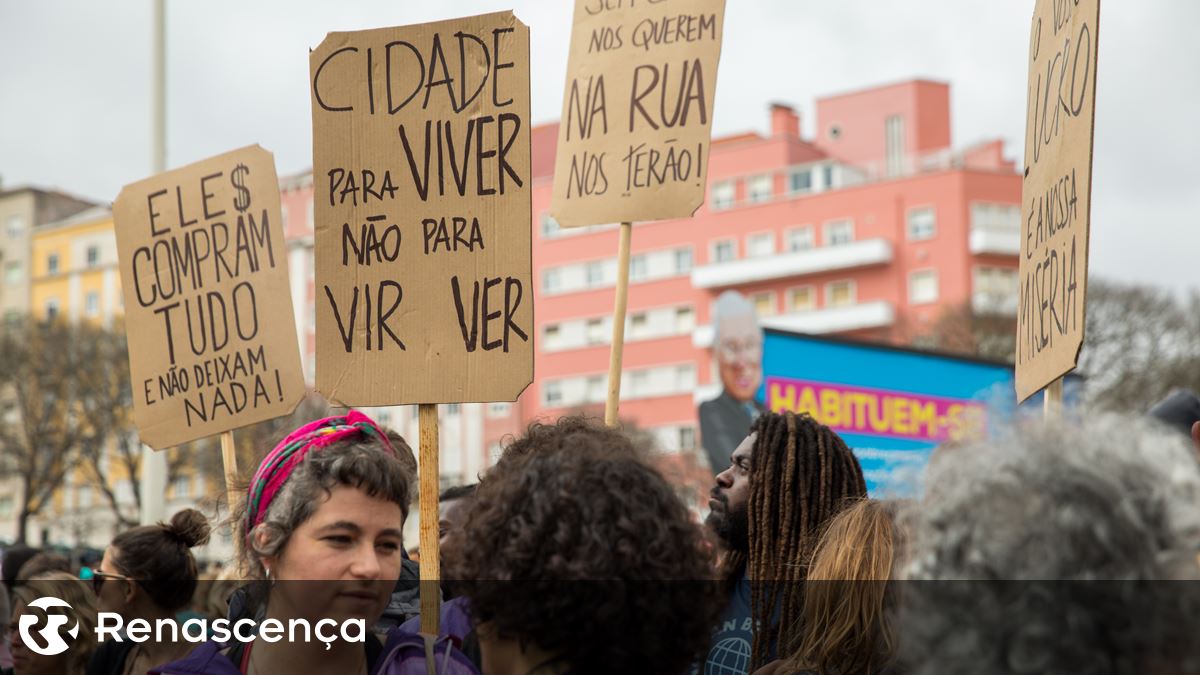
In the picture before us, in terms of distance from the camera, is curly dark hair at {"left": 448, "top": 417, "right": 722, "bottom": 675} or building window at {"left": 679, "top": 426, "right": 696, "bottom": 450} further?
building window at {"left": 679, "top": 426, "right": 696, "bottom": 450}

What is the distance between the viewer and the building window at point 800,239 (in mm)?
62156

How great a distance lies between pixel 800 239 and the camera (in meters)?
62.4

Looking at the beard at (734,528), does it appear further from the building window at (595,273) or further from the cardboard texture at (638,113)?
the building window at (595,273)

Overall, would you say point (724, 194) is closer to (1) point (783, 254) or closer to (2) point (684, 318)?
(1) point (783, 254)

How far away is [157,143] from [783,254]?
1914 inches

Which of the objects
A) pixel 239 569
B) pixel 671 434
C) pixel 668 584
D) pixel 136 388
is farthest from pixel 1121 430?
pixel 671 434

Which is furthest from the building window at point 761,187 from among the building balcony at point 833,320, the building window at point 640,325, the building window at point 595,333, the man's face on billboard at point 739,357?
the man's face on billboard at point 739,357

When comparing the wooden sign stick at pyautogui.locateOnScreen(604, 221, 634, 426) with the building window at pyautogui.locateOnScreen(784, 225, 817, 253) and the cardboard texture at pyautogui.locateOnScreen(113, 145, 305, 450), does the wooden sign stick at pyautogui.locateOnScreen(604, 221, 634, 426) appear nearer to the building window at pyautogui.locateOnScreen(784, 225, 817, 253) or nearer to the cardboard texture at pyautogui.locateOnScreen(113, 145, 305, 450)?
the cardboard texture at pyautogui.locateOnScreen(113, 145, 305, 450)

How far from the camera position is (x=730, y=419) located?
22531 mm

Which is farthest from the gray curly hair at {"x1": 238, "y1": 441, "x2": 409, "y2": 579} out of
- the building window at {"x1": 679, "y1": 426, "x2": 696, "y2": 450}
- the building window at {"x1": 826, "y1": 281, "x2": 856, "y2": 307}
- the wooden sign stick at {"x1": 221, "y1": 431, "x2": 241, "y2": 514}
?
the building window at {"x1": 826, "y1": 281, "x2": 856, "y2": 307}

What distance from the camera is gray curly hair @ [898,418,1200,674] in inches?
72.6

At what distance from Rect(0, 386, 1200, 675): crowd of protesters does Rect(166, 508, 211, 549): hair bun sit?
506mm

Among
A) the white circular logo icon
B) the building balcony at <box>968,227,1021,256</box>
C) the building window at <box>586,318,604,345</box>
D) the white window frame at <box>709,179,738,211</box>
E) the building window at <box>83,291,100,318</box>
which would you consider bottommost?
the white circular logo icon

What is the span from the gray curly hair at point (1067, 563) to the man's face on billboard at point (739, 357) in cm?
2314
